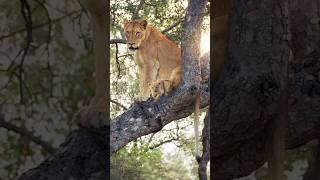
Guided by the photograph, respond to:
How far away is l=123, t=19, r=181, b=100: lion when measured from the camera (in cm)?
155

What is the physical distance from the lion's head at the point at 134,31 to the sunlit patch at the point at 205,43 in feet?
0.71

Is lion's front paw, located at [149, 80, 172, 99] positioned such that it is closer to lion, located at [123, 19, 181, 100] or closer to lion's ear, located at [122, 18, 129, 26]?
lion, located at [123, 19, 181, 100]

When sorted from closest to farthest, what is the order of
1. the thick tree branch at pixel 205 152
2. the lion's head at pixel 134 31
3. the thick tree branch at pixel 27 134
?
1. the thick tree branch at pixel 27 134
2. the thick tree branch at pixel 205 152
3. the lion's head at pixel 134 31

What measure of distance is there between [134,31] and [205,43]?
257mm

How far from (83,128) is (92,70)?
0.59ft

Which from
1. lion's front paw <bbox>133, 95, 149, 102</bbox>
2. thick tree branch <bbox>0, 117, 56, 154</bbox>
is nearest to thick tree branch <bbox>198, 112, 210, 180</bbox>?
lion's front paw <bbox>133, 95, 149, 102</bbox>

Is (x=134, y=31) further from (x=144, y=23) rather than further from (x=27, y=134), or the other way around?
(x=27, y=134)

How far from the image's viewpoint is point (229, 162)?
1.41 m

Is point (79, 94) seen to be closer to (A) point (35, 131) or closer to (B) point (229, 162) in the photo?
(A) point (35, 131)

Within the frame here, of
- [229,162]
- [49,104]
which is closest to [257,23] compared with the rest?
[229,162]

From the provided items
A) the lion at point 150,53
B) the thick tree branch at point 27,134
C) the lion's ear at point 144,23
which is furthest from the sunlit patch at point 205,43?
the thick tree branch at point 27,134

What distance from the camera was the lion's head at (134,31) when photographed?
5.09 ft

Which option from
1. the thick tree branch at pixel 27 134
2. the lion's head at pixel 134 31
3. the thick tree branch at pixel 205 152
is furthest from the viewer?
the lion's head at pixel 134 31

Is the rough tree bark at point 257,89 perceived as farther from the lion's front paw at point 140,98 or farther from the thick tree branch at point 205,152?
the lion's front paw at point 140,98
